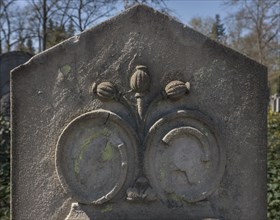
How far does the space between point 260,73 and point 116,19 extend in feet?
2.47

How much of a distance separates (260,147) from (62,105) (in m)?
1.00

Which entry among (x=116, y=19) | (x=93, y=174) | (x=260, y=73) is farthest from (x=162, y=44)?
(x=93, y=174)

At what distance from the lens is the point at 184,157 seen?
1902 mm

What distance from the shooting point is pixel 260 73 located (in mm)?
1951

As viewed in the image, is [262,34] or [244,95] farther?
[262,34]

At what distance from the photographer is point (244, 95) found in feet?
6.38

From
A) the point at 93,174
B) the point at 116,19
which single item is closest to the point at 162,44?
the point at 116,19

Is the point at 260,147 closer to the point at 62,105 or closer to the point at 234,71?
the point at 234,71

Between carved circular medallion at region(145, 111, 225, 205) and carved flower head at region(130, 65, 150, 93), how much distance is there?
177 millimetres

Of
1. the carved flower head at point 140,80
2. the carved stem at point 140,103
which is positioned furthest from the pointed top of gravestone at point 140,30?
the carved stem at point 140,103

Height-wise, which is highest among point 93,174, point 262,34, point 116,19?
point 262,34

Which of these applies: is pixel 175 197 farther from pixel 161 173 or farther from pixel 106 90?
pixel 106 90

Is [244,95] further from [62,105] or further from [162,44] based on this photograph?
[62,105]

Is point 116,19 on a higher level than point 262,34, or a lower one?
lower
